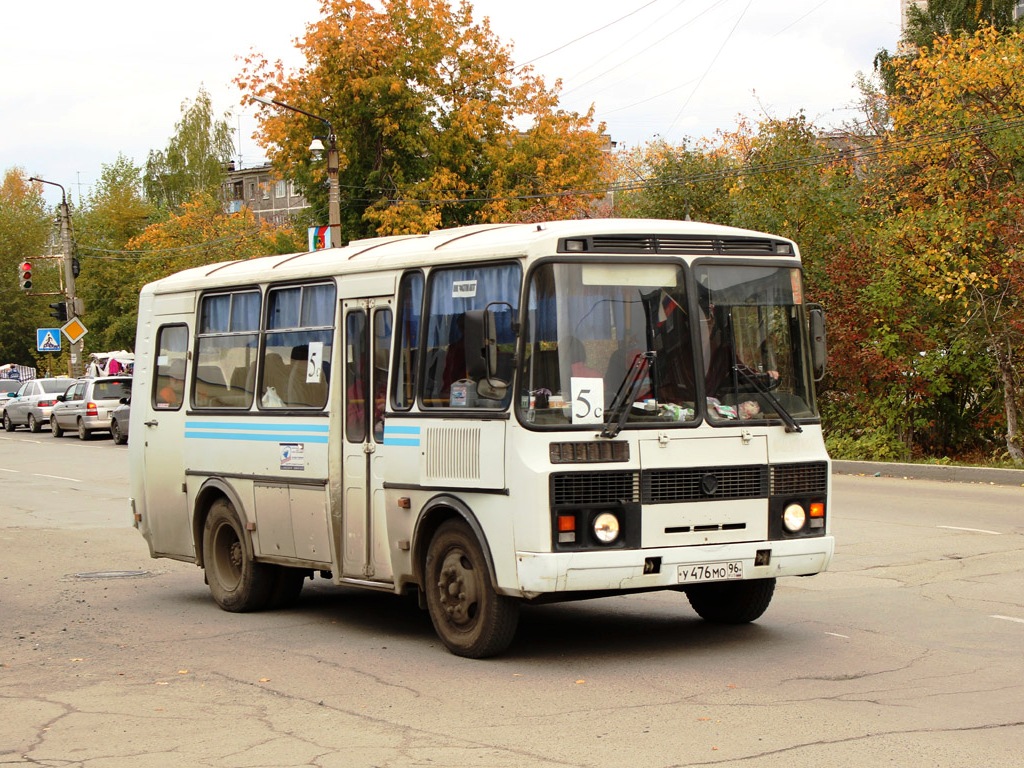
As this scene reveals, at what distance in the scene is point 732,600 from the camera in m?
10.1

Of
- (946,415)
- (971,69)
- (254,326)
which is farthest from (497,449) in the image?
(971,69)

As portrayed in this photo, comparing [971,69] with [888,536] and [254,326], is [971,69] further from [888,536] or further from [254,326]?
[254,326]

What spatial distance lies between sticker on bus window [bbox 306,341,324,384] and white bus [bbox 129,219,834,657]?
20 millimetres

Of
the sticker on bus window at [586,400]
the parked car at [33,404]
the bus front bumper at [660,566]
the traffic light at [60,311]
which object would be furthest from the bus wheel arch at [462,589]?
the traffic light at [60,311]

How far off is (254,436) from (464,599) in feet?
9.91

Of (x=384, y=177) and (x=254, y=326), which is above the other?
(x=384, y=177)

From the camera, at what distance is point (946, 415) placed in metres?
24.3

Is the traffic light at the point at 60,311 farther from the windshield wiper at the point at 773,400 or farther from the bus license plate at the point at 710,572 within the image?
the bus license plate at the point at 710,572

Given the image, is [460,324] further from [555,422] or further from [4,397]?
[4,397]

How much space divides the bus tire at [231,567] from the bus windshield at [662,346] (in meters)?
3.85

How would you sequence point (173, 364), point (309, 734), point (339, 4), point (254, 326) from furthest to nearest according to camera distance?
point (339, 4), point (173, 364), point (254, 326), point (309, 734)

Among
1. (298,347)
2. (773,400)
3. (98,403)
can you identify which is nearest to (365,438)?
(298,347)

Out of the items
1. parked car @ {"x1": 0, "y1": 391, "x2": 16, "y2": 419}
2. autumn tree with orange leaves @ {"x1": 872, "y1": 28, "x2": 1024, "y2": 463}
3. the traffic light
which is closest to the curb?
autumn tree with orange leaves @ {"x1": 872, "y1": 28, "x2": 1024, "y2": 463}

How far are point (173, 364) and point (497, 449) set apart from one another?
500 cm
